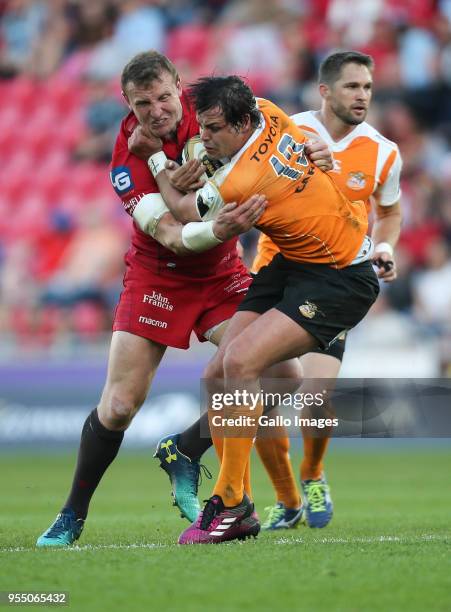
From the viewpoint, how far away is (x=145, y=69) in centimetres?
570

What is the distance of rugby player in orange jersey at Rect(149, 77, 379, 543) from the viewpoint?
213 inches

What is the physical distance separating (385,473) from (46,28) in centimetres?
1104

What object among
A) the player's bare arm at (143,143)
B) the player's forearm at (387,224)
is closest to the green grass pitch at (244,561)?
the player's forearm at (387,224)

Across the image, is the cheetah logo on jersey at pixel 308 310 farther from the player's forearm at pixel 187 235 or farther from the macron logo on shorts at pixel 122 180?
the macron logo on shorts at pixel 122 180

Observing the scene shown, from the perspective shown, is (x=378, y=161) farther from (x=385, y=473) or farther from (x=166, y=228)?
(x=385, y=473)

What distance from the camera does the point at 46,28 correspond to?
1877cm

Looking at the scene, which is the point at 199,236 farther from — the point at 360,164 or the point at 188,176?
the point at 360,164

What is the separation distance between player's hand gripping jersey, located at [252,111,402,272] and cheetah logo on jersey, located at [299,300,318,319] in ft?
4.29

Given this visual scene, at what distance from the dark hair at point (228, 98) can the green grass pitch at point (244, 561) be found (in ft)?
6.53

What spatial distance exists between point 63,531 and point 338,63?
130 inches

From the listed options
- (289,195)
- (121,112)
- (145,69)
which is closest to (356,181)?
(289,195)

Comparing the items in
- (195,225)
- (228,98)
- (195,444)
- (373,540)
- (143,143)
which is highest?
(228,98)

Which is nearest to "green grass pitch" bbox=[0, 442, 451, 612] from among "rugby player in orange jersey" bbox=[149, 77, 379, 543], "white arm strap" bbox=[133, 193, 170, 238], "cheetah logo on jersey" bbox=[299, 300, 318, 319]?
"rugby player in orange jersey" bbox=[149, 77, 379, 543]

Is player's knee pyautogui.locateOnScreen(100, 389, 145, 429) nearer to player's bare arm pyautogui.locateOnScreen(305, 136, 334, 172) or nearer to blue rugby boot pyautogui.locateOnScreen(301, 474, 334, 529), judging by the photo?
blue rugby boot pyautogui.locateOnScreen(301, 474, 334, 529)
